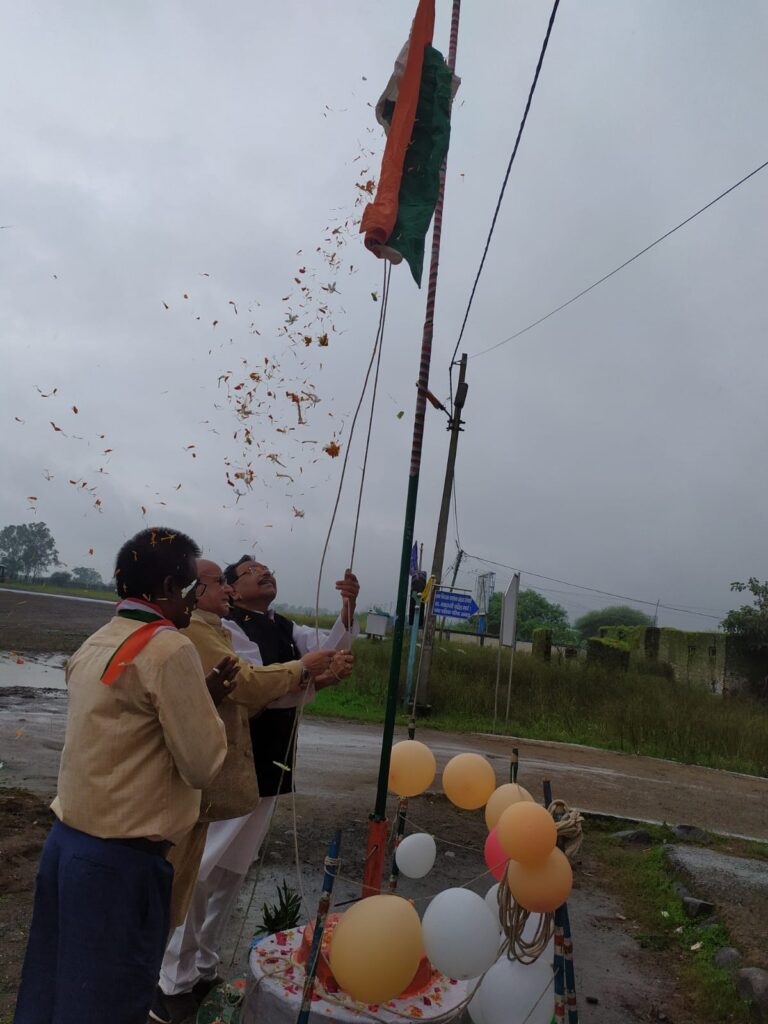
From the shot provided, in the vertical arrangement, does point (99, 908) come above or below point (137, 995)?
above

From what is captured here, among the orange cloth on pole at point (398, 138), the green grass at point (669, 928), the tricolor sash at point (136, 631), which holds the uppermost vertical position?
the orange cloth on pole at point (398, 138)

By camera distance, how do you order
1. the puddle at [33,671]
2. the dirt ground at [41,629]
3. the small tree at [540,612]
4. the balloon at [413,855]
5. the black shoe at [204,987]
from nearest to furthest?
the black shoe at [204,987] < the balloon at [413,855] < the puddle at [33,671] < the dirt ground at [41,629] < the small tree at [540,612]

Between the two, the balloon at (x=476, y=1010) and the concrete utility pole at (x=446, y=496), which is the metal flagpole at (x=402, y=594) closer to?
the balloon at (x=476, y=1010)

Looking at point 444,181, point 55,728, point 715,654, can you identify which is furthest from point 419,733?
point 715,654

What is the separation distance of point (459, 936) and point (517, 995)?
2.16 ft

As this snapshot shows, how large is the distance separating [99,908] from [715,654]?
2391 cm

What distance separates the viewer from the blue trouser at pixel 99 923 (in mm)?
2113

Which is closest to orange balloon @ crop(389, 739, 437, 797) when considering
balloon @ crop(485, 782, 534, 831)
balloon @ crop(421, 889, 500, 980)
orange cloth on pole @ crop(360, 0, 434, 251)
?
balloon @ crop(485, 782, 534, 831)

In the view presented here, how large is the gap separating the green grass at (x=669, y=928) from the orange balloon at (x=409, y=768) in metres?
1.89

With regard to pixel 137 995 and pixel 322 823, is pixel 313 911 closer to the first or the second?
pixel 322 823

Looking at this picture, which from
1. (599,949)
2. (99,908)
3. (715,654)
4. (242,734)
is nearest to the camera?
(99,908)

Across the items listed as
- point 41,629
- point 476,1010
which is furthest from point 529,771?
point 41,629

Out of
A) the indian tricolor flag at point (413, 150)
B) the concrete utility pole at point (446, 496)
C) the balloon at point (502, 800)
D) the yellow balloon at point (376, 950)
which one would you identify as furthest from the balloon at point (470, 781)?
the concrete utility pole at point (446, 496)

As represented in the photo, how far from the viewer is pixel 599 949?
4527 mm
